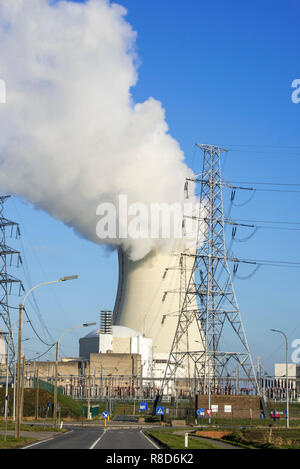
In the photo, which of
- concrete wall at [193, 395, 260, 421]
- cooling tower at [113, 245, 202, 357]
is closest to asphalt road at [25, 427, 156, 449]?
concrete wall at [193, 395, 260, 421]

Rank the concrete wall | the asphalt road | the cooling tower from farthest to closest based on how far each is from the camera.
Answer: the cooling tower
the concrete wall
the asphalt road

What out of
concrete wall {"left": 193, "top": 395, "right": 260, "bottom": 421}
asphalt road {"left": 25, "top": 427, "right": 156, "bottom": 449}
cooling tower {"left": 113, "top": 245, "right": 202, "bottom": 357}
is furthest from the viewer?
cooling tower {"left": 113, "top": 245, "right": 202, "bottom": 357}

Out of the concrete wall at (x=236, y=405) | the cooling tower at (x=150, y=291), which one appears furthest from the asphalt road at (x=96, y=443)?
the cooling tower at (x=150, y=291)

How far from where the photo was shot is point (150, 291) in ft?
263

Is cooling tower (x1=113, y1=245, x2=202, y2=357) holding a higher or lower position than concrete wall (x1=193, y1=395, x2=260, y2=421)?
higher

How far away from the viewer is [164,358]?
108 metres

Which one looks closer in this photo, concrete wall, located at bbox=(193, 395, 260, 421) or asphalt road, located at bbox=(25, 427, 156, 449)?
asphalt road, located at bbox=(25, 427, 156, 449)

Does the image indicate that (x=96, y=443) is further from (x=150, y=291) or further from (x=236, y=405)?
(x=150, y=291)

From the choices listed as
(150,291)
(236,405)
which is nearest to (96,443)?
(236,405)

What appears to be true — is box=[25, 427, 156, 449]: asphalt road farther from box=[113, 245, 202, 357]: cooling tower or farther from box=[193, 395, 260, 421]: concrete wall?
box=[113, 245, 202, 357]: cooling tower

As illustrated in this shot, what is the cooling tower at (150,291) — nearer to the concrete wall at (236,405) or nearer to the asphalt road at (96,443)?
the concrete wall at (236,405)

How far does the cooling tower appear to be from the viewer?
263 ft
